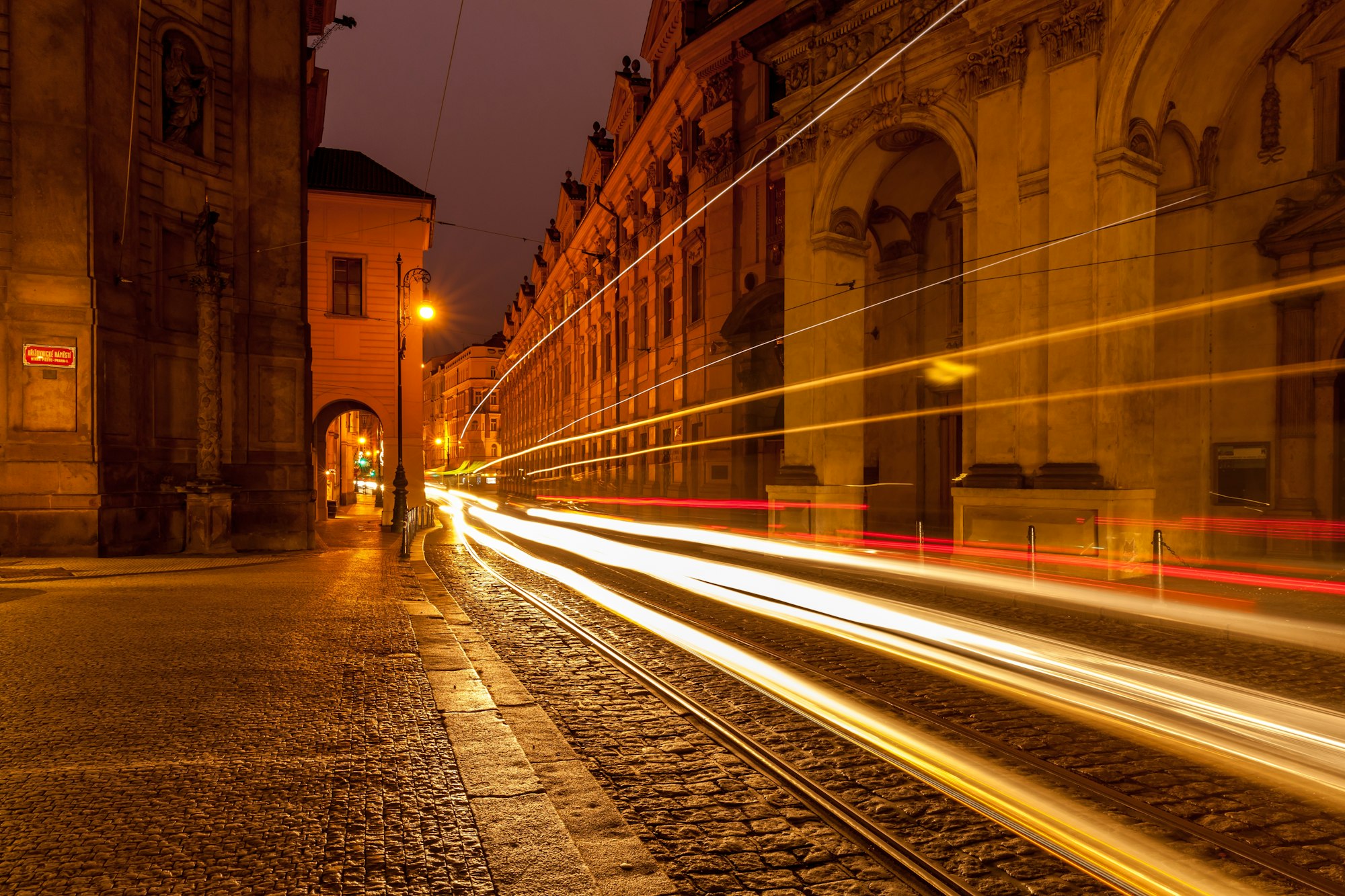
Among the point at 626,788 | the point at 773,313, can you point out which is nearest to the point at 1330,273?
the point at 773,313

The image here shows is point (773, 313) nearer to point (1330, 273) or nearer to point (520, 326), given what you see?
point (1330, 273)

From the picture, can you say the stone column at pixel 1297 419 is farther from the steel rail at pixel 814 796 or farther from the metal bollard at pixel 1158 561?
the steel rail at pixel 814 796

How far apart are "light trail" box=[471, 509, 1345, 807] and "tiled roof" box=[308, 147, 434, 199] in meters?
25.0

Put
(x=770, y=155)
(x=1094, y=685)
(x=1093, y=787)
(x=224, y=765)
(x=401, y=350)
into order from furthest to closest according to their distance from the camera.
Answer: (x=401, y=350)
(x=770, y=155)
(x=1094, y=685)
(x=224, y=765)
(x=1093, y=787)

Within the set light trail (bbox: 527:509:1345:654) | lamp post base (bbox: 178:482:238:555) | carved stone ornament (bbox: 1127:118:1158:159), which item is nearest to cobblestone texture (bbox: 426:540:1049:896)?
light trail (bbox: 527:509:1345:654)

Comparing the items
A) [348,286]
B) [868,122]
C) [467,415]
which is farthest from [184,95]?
[467,415]

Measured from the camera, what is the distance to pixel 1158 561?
42.0 feet

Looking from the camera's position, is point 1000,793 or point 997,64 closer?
point 1000,793

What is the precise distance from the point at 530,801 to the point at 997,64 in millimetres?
15946

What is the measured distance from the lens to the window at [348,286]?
104ft

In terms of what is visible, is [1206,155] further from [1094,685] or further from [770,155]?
[1094,685]

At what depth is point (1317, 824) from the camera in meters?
4.41

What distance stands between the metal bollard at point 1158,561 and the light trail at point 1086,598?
80 centimetres

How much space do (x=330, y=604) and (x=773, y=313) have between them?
54.9 ft
